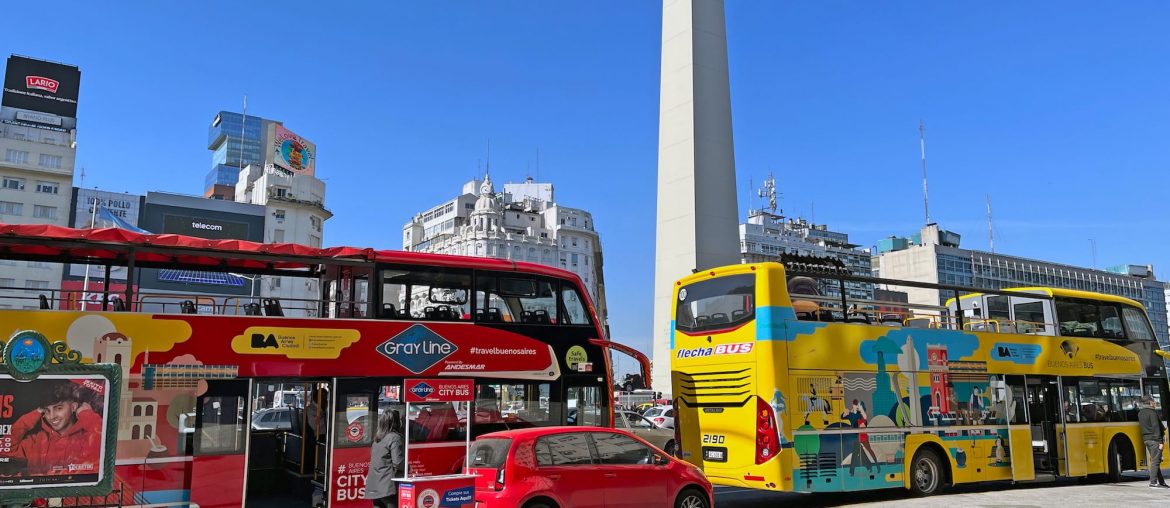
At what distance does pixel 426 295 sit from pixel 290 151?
8315cm

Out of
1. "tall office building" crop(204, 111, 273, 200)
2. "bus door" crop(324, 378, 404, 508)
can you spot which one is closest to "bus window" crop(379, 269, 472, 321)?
"bus door" crop(324, 378, 404, 508)

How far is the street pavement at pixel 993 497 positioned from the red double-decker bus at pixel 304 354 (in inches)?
138

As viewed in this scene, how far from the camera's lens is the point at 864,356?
13.1 metres

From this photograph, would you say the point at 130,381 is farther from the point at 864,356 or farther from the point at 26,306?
the point at 864,356

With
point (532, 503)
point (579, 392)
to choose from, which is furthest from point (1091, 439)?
point (532, 503)

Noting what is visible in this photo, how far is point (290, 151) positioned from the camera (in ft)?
291

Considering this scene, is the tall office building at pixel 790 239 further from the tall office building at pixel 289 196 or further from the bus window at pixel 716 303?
the bus window at pixel 716 303

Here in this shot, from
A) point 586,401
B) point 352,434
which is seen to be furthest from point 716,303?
point 352,434

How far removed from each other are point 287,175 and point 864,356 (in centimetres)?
8502

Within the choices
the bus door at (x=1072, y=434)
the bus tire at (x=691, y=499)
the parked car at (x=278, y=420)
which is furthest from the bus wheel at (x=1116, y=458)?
the parked car at (x=278, y=420)

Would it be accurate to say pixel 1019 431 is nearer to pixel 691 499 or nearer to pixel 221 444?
pixel 691 499

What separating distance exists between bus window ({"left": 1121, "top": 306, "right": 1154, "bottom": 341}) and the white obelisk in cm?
1582

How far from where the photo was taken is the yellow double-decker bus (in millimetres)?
12133

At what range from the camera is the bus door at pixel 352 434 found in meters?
10.6
